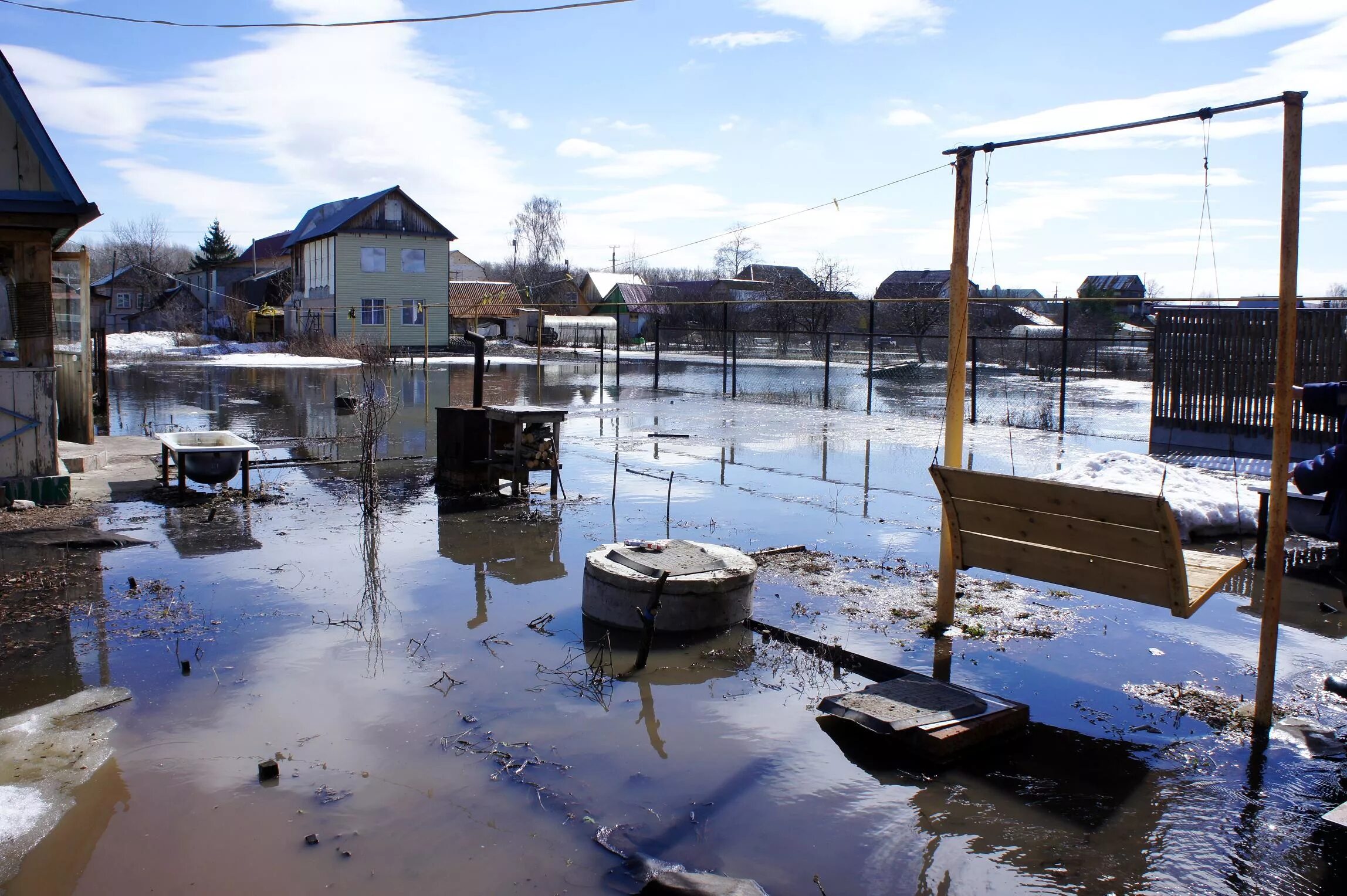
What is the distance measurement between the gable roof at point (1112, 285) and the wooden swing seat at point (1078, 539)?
8771 centimetres

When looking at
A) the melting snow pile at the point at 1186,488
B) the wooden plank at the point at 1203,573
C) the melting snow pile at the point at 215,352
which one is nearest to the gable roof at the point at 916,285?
the melting snow pile at the point at 215,352

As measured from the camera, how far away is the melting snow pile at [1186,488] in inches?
378

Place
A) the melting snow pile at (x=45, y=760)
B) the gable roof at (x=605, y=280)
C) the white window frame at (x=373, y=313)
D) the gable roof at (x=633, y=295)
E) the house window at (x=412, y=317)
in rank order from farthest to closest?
the gable roof at (x=605, y=280)
the gable roof at (x=633, y=295)
the house window at (x=412, y=317)
the white window frame at (x=373, y=313)
the melting snow pile at (x=45, y=760)

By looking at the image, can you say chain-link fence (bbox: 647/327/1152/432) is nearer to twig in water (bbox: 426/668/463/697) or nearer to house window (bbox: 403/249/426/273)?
twig in water (bbox: 426/668/463/697)

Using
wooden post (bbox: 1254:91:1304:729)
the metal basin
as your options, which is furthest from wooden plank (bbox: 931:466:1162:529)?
the metal basin

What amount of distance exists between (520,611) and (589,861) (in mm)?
3313

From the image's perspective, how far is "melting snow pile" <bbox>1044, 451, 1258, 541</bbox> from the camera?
9.60 meters

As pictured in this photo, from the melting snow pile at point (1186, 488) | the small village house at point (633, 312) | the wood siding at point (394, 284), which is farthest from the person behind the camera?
the small village house at point (633, 312)

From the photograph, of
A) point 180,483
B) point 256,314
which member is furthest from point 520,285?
point 180,483

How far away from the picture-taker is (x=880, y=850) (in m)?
4.06

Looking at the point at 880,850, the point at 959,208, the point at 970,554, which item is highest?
the point at 959,208

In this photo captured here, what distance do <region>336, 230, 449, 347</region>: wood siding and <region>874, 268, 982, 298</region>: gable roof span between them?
25146mm

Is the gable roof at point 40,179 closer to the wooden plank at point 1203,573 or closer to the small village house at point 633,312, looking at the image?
the wooden plank at point 1203,573

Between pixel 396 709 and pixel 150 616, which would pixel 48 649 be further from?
pixel 396 709
